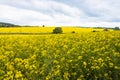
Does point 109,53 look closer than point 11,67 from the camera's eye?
No

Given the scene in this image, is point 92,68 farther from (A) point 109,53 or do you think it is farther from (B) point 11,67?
(B) point 11,67

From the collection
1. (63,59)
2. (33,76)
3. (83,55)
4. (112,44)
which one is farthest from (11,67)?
(112,44)

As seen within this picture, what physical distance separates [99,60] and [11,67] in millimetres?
3404

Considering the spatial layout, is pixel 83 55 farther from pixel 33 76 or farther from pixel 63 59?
pixel 33 76

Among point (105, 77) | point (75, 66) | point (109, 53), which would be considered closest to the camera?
point (105, 77)

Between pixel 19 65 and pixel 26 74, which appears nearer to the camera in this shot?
pixel 26 74

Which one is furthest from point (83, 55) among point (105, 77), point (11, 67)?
point (11, 67)

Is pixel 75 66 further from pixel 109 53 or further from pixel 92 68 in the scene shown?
pixel 109 53

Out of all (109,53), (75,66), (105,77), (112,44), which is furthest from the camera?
(112,44)

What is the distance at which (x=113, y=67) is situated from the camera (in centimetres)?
1163

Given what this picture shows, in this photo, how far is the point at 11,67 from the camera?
39.1ft

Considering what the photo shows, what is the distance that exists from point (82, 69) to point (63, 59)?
927 mm

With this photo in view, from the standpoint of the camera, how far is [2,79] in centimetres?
1114

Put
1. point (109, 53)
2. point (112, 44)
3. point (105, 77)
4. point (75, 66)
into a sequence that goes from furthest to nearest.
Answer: point (112, 44) < point (109, 53) < point (75, 66) < point (105, 77)
